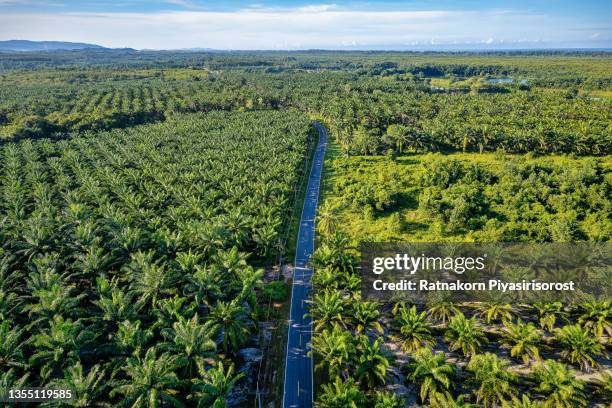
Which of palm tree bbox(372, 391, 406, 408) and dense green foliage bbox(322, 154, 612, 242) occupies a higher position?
dense green foliage bbox(322, 154, 612, 242)

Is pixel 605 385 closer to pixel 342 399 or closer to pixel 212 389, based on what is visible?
pixel 342 399

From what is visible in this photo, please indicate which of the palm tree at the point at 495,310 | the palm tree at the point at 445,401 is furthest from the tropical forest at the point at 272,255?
the palm tree at the point at 445,401

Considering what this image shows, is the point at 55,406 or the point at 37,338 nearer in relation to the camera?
the point at 55,406

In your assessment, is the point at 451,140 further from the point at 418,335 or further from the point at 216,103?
the point at 216,103

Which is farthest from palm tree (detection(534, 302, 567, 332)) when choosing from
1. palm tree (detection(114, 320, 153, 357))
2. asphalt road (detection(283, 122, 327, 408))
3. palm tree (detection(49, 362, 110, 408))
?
palm tree (detection(49, 362, 110, 408))

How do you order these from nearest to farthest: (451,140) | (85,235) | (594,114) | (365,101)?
(85,235)
(451,140)
(594,114)
(365,101)

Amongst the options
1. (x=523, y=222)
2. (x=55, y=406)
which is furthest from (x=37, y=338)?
(x=523, y=222)

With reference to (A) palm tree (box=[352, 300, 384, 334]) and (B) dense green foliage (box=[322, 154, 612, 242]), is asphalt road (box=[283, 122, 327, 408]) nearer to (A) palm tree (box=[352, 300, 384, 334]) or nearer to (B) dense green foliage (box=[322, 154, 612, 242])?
(A) palm tree (box=[352, 300, 384, 334])
